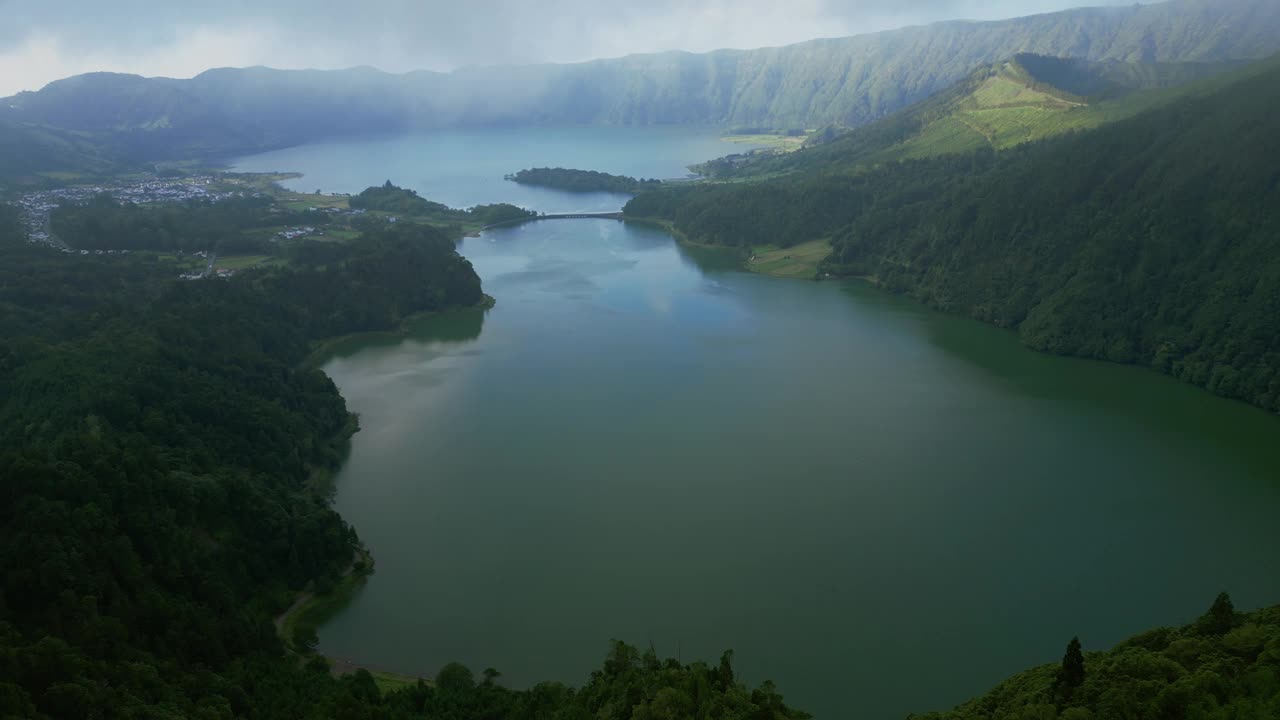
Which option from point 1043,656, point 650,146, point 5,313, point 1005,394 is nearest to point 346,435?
point 5,313

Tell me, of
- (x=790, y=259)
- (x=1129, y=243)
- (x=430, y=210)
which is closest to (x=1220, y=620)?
(x=1129, y=243)

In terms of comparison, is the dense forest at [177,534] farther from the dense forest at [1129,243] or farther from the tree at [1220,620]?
the dense forest at [1129,243]

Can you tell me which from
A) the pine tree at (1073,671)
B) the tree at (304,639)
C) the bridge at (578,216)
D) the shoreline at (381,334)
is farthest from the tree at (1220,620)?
the bridge at (578,216)

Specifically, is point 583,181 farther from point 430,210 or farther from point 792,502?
point 792,502

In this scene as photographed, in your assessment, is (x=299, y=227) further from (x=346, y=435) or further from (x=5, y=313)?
(x=346, y=435)

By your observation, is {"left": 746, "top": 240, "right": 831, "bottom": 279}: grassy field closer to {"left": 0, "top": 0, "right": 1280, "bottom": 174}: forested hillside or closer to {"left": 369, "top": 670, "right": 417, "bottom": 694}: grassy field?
{"left": 369, "top": 670, "right": 417, "bottom": 694}: grassy field

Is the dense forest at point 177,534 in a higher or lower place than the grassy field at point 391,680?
higher

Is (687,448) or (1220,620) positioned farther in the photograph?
(687,448)

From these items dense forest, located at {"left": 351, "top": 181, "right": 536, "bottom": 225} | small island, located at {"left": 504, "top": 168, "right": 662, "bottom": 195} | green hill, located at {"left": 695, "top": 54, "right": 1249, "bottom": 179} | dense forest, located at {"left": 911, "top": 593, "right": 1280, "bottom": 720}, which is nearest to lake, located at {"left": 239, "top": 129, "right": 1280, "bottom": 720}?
dense forest, located at {"left": 911, "top": 593, "right": 1280, "bottom": 720}
